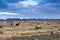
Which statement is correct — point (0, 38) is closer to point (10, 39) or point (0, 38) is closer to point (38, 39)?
point (10, 39)

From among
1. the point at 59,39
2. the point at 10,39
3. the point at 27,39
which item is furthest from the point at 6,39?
the point at 59,39

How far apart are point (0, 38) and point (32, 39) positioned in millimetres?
6876

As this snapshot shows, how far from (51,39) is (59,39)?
1.49 m

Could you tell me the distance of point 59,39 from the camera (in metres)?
40.2

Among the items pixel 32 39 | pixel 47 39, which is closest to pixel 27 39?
pixel 32 39

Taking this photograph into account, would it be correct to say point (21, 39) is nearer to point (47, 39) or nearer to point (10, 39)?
point (10, 39)

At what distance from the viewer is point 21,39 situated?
42000 millimetres

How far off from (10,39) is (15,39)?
3.03 feet

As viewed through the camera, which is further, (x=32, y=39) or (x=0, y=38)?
(x=0, y=38)

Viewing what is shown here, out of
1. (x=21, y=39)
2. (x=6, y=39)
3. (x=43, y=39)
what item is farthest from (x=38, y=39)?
(x=6, y=39)

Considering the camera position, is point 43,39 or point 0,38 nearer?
point 43,39

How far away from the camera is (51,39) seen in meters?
40.0

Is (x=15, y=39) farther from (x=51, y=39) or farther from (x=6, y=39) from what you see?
(x=51, y=39)

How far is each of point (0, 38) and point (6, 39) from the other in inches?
71.2
